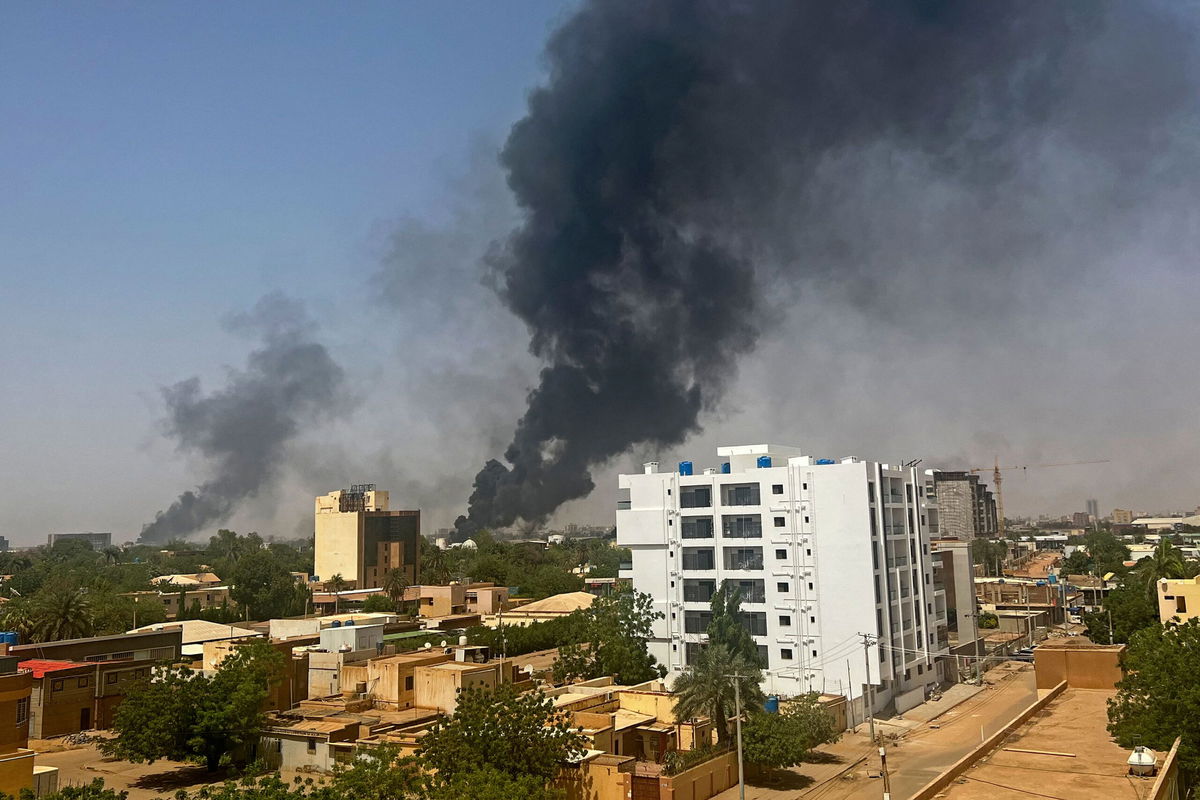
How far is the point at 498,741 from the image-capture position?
37906mm

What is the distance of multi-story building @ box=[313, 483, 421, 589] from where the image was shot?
526 ft

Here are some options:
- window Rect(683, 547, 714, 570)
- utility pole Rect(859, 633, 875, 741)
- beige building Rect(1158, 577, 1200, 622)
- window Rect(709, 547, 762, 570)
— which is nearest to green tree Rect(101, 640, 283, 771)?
window Rect(683, 547, 714, 570)

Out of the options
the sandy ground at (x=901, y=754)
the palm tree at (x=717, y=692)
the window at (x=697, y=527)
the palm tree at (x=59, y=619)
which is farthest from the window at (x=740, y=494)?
the palm tree at (x=59, y=619)

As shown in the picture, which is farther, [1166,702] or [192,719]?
[192,719]

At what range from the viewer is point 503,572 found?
529 feet

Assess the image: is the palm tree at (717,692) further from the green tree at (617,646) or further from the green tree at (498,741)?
the green tree at (617,646)

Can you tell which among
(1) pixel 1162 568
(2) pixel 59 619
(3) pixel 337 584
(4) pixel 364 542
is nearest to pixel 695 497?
(1) pixel 1162 568

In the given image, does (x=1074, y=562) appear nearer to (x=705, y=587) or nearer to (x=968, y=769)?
(x=705, y=587)

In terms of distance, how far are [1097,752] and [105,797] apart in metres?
34.6

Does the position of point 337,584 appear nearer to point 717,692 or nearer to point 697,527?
point 697,527

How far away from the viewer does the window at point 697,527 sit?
73.3 meters

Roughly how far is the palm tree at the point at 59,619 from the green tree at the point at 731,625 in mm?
59667

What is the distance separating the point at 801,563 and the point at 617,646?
16114mm

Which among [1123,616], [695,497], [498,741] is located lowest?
[1123,616]
